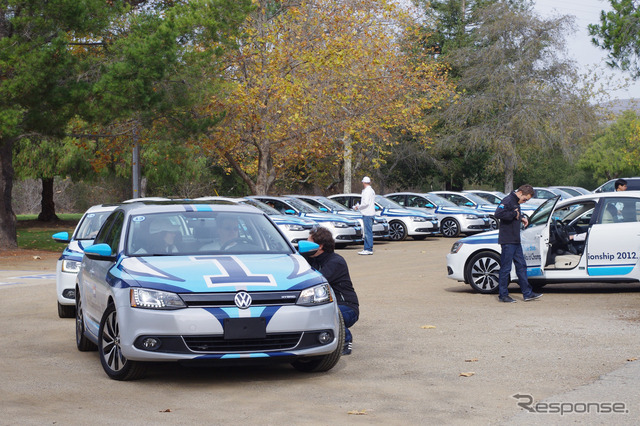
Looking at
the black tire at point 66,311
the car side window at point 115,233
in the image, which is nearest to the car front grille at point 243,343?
the car side window at point 115,233

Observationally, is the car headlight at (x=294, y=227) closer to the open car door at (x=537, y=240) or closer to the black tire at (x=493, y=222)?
the black tire at (x=493, y=222)

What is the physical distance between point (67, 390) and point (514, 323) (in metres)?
5.90

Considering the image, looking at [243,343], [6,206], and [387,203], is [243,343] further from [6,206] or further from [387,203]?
[387,203]

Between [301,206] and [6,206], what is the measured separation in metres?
8.55

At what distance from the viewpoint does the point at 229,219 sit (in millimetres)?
9242

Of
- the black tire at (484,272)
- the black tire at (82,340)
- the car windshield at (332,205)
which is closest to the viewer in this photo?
the black tire at (82,340)

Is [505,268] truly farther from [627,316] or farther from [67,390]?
[67,390]

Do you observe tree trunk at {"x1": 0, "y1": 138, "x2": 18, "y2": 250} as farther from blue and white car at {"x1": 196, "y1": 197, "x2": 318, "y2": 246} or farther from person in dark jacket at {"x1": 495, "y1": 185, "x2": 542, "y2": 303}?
person in dark jacket at {"x1": 495, "y1": 185, "x2": 542, "y2": 303}

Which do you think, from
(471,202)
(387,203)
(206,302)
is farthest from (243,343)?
(471,202)

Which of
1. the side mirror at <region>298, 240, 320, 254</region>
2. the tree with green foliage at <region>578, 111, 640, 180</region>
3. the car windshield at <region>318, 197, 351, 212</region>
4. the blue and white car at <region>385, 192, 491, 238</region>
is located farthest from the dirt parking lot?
the tree with green foliage at <region>578, 111, 640, 180</region>

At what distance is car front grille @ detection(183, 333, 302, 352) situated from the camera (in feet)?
25.1

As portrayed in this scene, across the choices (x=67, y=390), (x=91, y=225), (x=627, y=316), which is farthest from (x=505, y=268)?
(x=67, y=390)

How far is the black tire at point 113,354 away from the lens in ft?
26.2

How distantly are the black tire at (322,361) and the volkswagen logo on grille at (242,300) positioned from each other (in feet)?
3.06
